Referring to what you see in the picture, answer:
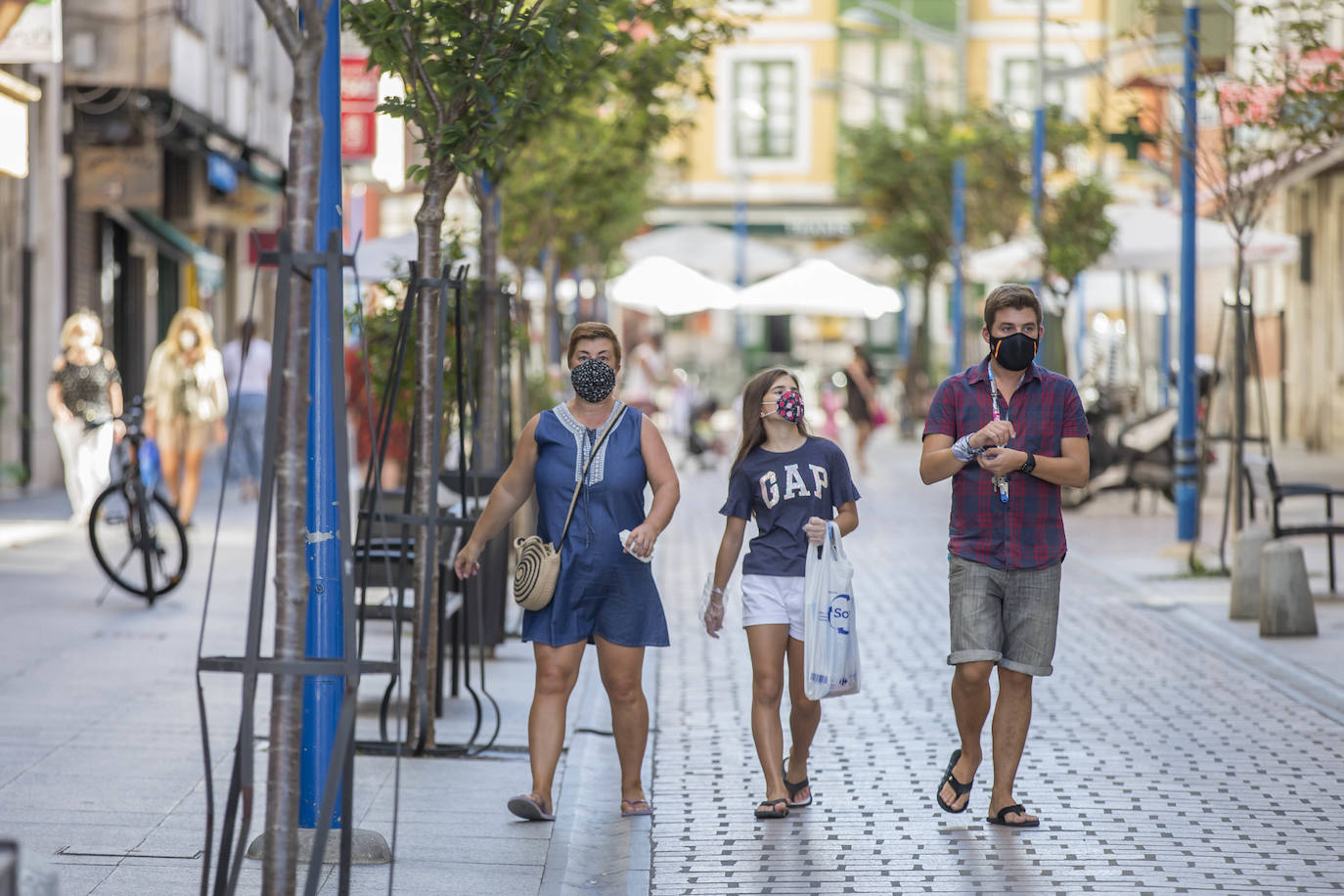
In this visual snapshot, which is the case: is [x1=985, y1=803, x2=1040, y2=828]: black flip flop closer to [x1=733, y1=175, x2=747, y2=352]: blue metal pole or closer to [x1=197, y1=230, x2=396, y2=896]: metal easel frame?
[x1=197, y1=230, x2=396, y2=896]: metal easel frame

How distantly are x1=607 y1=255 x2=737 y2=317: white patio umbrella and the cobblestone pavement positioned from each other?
16.3m

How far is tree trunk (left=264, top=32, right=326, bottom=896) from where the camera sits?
15.1ft

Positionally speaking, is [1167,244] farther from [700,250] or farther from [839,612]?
[839,612]

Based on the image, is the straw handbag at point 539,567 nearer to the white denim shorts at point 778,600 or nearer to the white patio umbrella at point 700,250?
the white denim shorts at point 778,600

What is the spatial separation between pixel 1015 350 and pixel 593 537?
1580 millimetres

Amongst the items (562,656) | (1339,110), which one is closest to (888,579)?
(1339,110)

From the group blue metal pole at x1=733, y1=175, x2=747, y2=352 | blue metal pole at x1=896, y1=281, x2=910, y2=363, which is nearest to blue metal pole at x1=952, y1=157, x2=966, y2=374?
blue metal pole at x1=896, y1=281, x2=910, y2=363

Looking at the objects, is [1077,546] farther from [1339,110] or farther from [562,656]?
[562,656]

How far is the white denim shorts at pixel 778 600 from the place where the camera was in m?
7.23

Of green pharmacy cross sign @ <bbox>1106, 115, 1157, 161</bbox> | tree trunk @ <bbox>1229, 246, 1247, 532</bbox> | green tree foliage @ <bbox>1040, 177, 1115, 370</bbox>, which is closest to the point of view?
tree trunk @ <bbox>1229, 246, 1247, 532</bbox>

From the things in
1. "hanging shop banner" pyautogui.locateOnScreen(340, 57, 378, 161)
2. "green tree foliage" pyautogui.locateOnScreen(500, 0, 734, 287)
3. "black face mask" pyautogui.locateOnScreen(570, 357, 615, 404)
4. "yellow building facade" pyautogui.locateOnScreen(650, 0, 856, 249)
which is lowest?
"black face mask" pyautogui.locateOnScreen(570, 357, 615, 404)

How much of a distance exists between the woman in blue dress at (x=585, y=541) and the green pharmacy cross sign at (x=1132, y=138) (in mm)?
11117

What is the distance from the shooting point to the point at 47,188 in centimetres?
2294

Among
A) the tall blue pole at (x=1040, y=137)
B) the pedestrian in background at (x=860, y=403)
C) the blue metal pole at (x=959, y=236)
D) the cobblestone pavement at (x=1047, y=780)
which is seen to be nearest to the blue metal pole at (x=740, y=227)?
the blue metal pole at (x=959, y=236)
